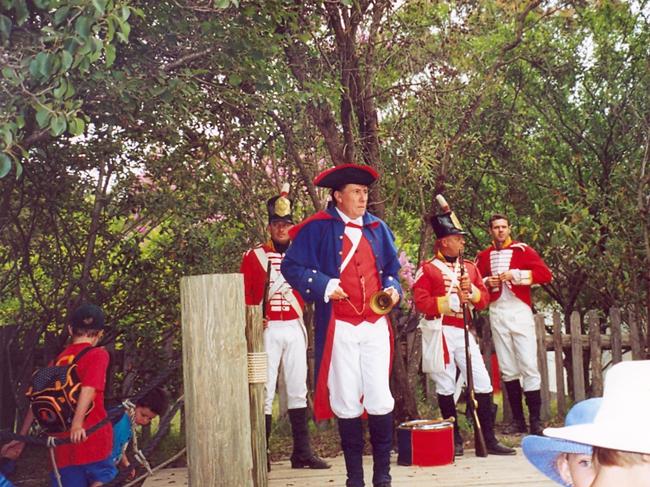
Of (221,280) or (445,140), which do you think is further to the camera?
(445,140)

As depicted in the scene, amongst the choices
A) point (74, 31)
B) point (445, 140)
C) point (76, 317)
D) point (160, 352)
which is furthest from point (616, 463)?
point (160, 352)

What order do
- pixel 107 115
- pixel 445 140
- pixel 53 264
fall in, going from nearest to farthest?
pixel 107 115 → pixel 445 140 → pixel 53 264

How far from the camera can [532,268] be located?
321 inches

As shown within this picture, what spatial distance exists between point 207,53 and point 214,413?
8.68 ft

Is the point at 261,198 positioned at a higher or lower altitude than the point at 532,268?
higher

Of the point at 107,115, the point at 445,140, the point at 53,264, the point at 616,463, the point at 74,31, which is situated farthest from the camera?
the point at 53,264

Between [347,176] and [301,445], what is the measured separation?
2377 mm

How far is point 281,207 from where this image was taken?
6918 millimetres

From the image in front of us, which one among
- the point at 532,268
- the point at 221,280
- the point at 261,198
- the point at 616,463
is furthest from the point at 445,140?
the point at 616,463

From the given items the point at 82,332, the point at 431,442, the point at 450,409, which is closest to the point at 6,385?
the point at 82,332

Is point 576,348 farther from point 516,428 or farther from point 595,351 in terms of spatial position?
point 516,428

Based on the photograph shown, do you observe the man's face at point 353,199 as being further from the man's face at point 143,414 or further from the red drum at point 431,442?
the man's face at point 143,414

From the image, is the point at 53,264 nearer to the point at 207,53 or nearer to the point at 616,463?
the point at 207,53

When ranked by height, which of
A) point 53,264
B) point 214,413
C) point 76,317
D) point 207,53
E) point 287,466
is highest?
point 207,53
